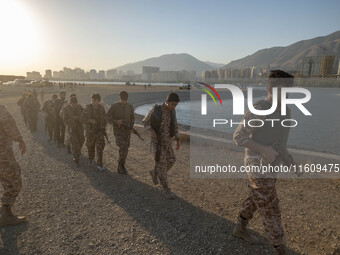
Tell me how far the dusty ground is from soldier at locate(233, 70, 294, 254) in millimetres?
671

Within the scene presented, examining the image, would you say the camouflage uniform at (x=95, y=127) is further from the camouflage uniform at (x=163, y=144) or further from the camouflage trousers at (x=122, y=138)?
the camouflage uniform at (x=163, y=144)

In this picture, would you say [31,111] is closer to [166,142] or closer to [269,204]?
[166,142]

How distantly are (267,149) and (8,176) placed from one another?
3.64m

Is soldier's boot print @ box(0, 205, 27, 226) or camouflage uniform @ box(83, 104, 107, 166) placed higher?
camouflage uniform @ box(83, 104, 107, 166)

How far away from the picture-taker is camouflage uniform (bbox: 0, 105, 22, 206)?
3.41m

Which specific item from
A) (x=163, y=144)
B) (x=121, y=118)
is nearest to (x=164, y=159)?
(x=163, y=144)

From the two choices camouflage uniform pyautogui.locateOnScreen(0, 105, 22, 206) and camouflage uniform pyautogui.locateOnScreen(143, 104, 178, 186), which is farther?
camouflage uniform pyautogui.locateOnScreen(143, 104, 178, 186)

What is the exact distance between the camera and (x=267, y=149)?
2.42 m

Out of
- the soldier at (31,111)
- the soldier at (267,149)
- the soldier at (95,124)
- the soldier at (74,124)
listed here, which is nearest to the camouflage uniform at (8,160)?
the soldier at (95,124)

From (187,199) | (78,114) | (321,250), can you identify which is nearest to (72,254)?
(187,199)

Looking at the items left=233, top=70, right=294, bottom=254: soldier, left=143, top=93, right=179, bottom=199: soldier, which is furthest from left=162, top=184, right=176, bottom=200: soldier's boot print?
left=233, top=70, right=294, bottom=254: soldier

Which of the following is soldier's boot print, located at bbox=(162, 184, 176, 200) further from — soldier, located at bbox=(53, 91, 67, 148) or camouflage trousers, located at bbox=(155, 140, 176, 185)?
soldier, located at bbox=(53, 91, 67, 148)

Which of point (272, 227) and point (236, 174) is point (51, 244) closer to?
point (272, 227)

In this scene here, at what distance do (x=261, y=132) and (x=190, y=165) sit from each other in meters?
4.16
